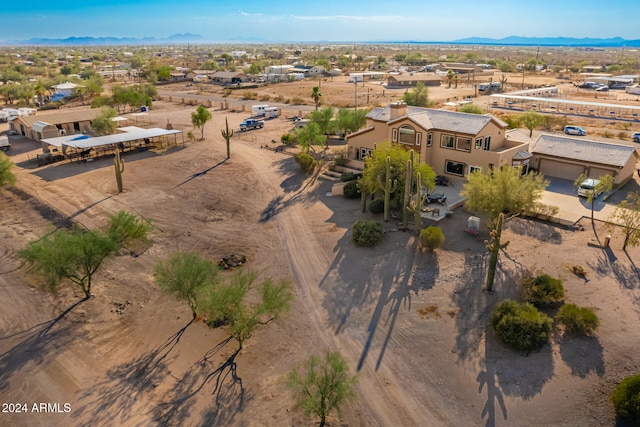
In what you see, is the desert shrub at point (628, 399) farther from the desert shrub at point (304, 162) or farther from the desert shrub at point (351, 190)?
the desert shrub at point (304, 162)

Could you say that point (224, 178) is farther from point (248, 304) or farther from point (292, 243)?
point (248, 304)

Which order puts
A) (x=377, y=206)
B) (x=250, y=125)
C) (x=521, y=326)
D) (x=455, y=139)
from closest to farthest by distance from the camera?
(x=521, y=326) → (x=377, y=206) → (x=455, y=139) → (x=250, y=125)

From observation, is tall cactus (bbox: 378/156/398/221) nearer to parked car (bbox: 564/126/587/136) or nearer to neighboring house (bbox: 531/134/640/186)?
neighboring house (bbox: 531/134/640/186)

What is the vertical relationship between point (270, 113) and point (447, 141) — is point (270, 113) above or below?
below

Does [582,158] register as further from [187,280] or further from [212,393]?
[212,393]

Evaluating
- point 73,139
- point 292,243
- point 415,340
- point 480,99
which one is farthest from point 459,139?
point 480,99

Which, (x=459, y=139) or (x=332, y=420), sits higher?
(x=459, y=139)

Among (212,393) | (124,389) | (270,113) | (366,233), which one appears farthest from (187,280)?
(270,113)
